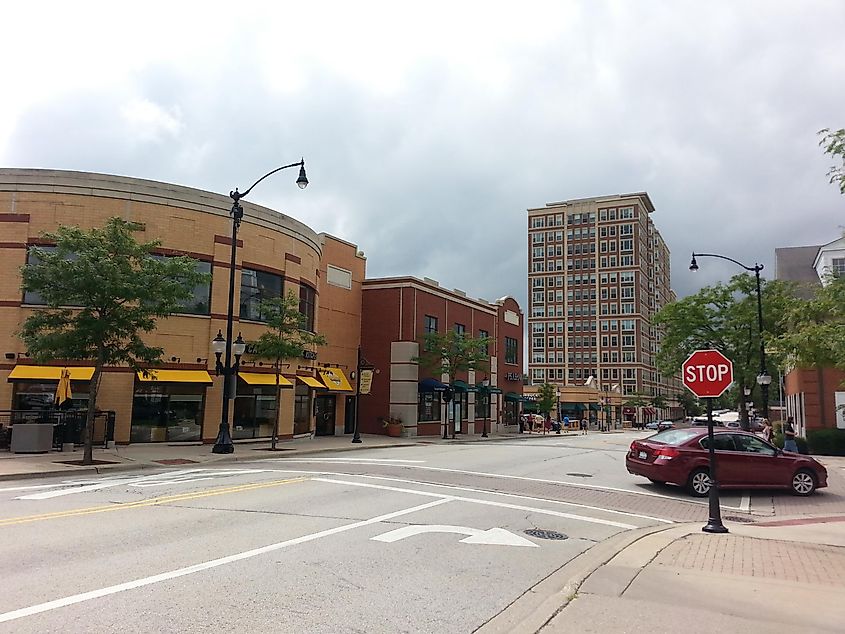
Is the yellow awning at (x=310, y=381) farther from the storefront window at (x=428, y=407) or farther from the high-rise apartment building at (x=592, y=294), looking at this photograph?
the high-rise apartment building at (x=592, y=294)

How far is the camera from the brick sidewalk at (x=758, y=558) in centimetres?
748

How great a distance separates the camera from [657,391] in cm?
13212

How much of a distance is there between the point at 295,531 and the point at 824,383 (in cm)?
3073

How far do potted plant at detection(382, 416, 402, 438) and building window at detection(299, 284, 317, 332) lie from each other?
27.1ft

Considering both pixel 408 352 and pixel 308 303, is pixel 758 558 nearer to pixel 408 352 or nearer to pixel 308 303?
pixel 308 303

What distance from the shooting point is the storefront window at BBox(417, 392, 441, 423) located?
40000 mm

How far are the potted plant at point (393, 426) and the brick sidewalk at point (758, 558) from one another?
28.7 metres

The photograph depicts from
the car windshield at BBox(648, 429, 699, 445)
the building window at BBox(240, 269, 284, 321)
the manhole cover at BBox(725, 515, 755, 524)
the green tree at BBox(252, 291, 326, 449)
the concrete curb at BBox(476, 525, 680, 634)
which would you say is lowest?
the manhole cover at BBox(725, 515, 755, 524)

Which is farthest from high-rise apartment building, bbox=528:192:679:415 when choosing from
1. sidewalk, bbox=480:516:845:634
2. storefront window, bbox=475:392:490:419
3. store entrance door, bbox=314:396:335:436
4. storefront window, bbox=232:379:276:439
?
sidewalk, bbox=480:516:845:634

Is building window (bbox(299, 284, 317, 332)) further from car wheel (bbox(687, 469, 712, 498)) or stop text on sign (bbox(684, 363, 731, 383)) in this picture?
→ stop text on sign (bbox(684, 363, 731, 383))

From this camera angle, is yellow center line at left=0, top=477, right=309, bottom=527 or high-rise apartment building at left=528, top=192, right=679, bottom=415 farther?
high-rise apartment building at left=528, top=192, right=679, bottom=415

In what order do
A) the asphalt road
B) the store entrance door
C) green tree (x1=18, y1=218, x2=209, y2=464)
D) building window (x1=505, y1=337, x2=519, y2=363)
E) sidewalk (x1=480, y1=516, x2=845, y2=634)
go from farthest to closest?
building window (x1=505, y1=337, x2=519, y2=363), the store entrance door, green tree (x1=18, y1=218, x2=209, y2=464), the asphalt road, sidewalk (x1=480, y1=516, x2=845, y2=634)

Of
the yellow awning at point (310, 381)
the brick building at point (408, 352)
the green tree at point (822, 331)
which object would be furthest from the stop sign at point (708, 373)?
the brick building at point (408, 352)

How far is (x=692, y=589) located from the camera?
6.71m
